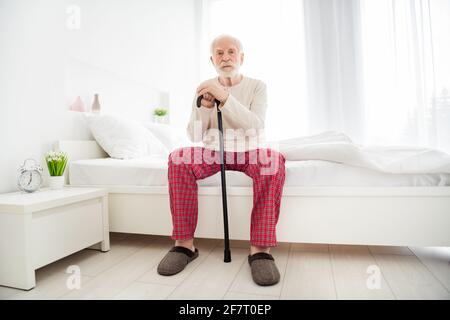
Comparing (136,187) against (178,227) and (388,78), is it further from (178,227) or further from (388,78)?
(388,78)

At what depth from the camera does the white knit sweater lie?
4.83 feet

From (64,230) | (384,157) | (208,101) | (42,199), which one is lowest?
(64,230)

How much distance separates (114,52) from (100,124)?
0.77m

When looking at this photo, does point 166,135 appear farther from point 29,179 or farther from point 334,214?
point 334,214

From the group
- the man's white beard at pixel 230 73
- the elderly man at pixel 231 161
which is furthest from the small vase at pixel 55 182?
the man's white beard at pixel 230 73

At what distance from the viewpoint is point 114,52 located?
2.50 metres

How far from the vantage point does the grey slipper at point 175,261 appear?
1331 millimetres

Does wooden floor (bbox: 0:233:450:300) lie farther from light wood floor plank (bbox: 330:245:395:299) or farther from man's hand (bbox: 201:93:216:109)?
man's hand (bbox: 201:93:216:109)

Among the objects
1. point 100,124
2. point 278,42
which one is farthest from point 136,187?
point 278,42

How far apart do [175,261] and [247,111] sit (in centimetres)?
74

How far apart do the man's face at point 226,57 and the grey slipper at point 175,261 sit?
903 mm

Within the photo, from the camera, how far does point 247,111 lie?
1442mm

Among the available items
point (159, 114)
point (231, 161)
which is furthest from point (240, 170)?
point (159, 114)
